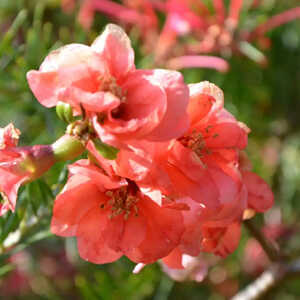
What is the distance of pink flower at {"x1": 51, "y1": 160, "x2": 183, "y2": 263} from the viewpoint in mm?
567

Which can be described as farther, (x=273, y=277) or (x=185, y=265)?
(x=273, y=277)

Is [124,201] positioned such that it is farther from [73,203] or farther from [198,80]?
[198,80]

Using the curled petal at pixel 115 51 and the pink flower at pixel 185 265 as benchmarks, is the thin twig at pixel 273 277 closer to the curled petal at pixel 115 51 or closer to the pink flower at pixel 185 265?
the pink flower at pixel 185 265

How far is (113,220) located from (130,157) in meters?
0.10

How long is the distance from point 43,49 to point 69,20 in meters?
0.57

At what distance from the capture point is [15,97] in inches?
39.2

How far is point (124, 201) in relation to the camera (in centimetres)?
59

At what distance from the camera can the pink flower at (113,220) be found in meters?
0.57

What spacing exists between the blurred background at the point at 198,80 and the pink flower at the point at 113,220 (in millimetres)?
313

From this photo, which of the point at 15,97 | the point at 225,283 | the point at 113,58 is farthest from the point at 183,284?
the point at 113,58

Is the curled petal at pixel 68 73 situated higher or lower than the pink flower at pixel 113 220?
higher

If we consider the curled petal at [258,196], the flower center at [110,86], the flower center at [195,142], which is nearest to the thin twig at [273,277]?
the curled petal at [258,196]

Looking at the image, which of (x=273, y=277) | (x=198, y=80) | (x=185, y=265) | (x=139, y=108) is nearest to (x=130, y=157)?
(x=139, y=108)

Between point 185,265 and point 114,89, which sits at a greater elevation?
point 114,89
